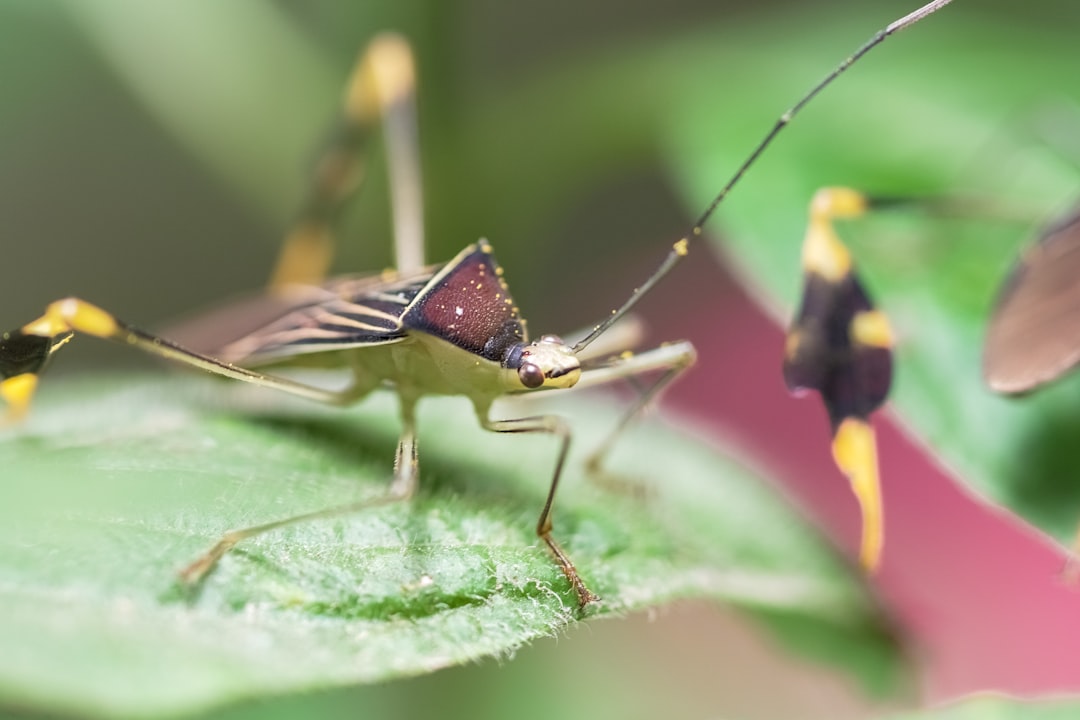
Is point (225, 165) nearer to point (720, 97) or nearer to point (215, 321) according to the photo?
point (215, 321)

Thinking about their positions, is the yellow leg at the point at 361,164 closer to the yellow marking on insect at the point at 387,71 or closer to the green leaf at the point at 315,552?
the yellow marking on insect at the point at 387,71

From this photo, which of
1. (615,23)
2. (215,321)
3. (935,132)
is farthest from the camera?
(615,23)

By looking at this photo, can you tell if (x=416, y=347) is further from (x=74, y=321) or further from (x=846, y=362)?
(x=846, y=362)

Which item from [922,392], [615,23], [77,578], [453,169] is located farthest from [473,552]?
[615,23]

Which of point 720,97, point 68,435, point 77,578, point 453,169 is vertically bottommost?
point 68,435

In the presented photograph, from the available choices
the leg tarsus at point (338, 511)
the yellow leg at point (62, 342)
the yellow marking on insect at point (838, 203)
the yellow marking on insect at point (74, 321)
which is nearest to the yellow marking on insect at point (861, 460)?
the yellow marking on insect at point (838, 203)

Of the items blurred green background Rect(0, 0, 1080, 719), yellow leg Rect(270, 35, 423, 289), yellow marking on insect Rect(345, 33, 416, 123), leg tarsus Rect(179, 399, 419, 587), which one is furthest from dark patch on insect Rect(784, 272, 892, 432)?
yellow marking on insect Rect(345, 33, 416, 123)

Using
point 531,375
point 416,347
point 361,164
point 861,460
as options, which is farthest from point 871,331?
point 361,164
